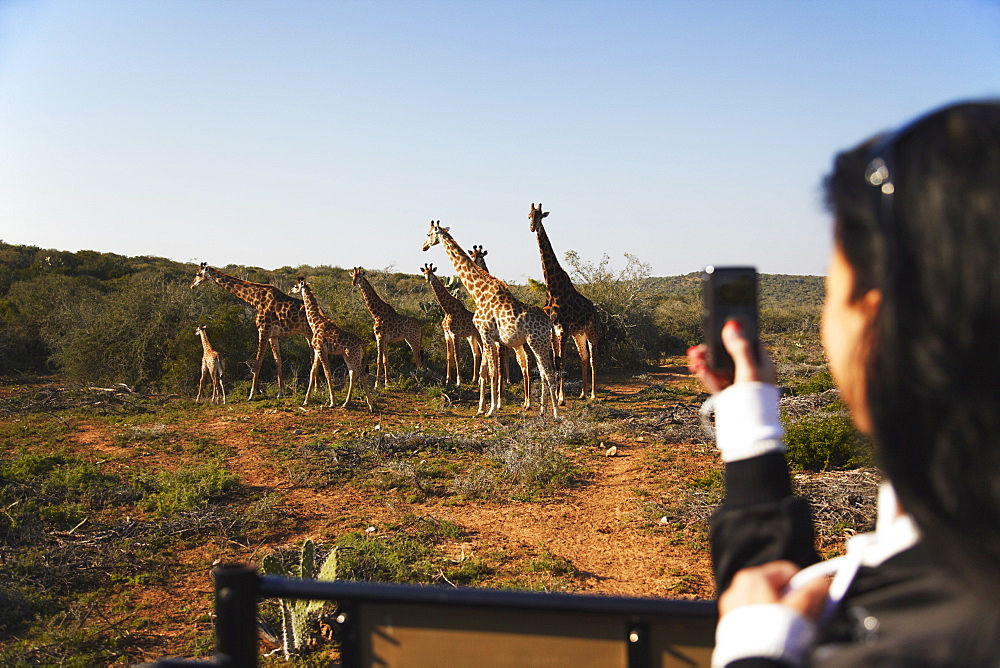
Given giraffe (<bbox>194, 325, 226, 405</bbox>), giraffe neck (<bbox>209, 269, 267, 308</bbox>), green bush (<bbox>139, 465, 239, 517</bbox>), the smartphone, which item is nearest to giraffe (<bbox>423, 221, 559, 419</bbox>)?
giraffe neck (<bbox>209, 269, 267, 308</bbox>)

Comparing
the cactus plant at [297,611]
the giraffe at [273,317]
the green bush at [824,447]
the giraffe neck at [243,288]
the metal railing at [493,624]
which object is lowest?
the cactus plant at [297,611]

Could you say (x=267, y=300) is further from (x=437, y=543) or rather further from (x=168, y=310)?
(x=437, y=543)

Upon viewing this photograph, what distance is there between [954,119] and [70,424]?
37.0 feet

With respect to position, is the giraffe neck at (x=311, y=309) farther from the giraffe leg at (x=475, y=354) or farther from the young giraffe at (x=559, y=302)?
the young giraffe at (x=559, y=302)

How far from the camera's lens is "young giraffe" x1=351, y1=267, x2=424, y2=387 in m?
12.8

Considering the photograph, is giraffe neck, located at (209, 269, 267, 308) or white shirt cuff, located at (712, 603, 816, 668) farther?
giraffe neck, located at (209, 269, 267, 308)

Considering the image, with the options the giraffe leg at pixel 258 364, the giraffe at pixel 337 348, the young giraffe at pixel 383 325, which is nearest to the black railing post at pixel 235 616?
the giraffe at pixel 337 348

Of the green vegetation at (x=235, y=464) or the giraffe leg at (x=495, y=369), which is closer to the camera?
the green vegetation at (x=235, y=464)

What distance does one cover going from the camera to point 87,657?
377 cm

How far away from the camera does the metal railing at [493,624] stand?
53.2 inches

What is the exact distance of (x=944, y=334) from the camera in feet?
2.30

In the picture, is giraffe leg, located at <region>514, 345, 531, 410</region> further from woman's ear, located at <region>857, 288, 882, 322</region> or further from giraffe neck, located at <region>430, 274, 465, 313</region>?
woman's ear, located at <region>857, 288, 882, 322</region>

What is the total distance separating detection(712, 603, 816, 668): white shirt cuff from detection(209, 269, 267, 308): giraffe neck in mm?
12726

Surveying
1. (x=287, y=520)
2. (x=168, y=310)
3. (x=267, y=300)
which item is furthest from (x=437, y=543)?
(x=168, y=310)
